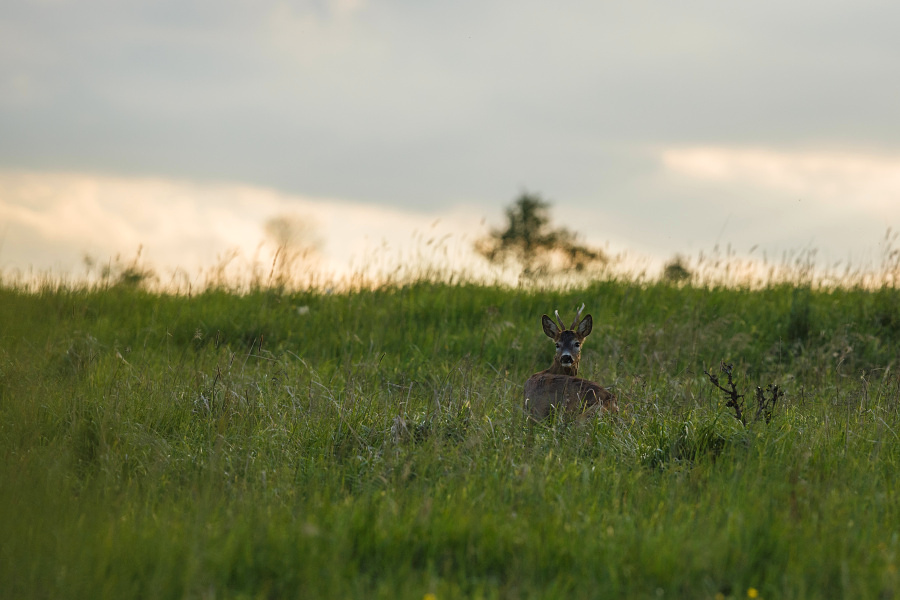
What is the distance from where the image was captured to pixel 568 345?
7.00 m

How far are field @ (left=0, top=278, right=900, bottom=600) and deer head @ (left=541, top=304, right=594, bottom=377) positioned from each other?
448 millimetres

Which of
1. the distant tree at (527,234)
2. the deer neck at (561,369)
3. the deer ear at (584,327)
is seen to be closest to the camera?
the deer neck at (561,369)

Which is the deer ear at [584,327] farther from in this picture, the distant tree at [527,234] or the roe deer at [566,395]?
the distant tree at [527,234]

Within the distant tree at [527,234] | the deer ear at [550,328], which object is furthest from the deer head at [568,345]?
the distant tree at [527,234]

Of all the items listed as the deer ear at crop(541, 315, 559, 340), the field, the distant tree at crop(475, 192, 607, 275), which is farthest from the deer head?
the distant tree at crop(475, 192, 607, 275)

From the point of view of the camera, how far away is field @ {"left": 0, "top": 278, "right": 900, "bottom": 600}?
3.02 metres

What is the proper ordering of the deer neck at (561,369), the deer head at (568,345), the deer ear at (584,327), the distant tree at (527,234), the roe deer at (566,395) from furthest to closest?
the distant tree at (527,234) < the deer ear at (584,327) < the deer neck at (561,369) < the deer head at (568,345) < the roe deer at (566,395)

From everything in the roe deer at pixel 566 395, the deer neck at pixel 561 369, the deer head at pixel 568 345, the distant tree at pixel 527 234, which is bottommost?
the roe deer at pixel 566 395

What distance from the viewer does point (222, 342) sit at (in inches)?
337

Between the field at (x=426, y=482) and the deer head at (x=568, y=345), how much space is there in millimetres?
448

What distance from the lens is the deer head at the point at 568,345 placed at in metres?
6.83

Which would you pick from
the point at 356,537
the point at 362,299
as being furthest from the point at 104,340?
the point at 356,537

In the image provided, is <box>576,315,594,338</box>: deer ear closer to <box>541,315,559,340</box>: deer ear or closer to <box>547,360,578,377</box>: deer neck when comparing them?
<box>541,315,559,340</box>: deer ear

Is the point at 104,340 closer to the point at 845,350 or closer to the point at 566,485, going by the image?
the point at 566,485
